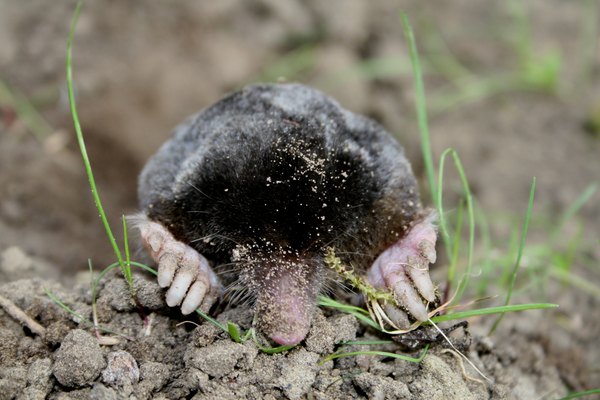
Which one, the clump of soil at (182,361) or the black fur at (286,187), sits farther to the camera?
the black fur at (286,187)

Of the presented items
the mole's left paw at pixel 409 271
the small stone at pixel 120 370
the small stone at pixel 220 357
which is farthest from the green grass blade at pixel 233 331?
the mole's left paw at pixel 409 271

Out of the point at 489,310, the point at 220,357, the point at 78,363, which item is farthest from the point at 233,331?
the point at 489,310

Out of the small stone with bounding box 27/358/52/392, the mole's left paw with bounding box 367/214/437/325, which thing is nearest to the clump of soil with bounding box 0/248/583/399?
the small stone with bounding box 27/358/52/392

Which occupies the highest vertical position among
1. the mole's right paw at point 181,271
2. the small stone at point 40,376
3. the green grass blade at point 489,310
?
the mole's right paw at point 181,271

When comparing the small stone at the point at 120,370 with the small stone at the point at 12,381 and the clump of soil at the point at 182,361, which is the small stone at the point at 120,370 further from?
the small stone at the point at 12,381

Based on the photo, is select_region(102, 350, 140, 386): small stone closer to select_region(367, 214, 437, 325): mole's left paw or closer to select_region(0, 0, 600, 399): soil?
select_region(0, 0, 600, 399): soil

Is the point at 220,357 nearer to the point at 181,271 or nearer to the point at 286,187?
the point at 181,271
